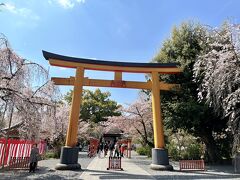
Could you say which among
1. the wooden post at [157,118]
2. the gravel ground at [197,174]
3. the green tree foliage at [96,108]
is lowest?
the gravel ground at [197,174]

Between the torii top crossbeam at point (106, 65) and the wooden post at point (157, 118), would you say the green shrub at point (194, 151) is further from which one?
the torii top crossbeam at point (106, 65)

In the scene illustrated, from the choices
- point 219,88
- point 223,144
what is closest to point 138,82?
point 219,88

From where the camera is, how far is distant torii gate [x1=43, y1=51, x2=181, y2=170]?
13.3 m

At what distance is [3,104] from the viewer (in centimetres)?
1043

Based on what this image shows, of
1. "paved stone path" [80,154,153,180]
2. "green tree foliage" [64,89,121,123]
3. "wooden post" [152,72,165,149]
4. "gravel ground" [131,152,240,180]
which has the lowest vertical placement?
"paved stone path" [80,154,153,180]

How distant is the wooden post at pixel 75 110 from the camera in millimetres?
13312

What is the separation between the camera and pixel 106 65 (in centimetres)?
1454

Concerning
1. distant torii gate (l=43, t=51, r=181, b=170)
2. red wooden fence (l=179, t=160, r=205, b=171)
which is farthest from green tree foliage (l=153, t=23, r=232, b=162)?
red wooden fence (l=179, t=160, r=205, b=171)

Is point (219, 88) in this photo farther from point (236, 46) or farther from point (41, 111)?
point (41, 111)

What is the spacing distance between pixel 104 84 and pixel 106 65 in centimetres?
110

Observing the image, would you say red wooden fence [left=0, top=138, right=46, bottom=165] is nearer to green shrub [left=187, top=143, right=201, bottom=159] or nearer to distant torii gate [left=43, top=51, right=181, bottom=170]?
distant torii gate [left=43, top=51, right=181, bottom=170]

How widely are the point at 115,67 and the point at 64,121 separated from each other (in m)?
14.3

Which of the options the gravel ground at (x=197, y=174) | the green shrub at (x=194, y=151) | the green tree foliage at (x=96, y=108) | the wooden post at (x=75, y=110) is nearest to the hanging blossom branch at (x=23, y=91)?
the wooden post at (x=75, y=110)

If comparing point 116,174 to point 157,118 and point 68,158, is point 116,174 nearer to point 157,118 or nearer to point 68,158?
point 68,158
